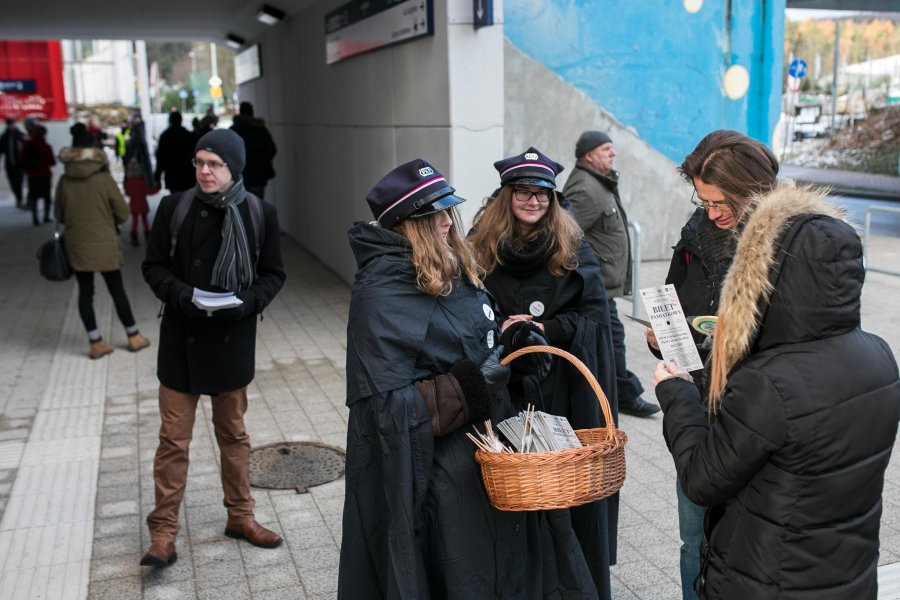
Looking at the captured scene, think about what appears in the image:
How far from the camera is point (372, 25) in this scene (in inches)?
349

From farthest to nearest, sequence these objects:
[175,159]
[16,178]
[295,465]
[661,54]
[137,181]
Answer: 1. [16,178]
2. [137,181]
3. [175,159]
4. [661,54]
5. [295,465]

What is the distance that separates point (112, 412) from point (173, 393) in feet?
8.36

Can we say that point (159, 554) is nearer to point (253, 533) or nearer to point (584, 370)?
point (253, 533)

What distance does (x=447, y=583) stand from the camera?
2752 mm

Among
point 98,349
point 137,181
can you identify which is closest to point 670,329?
point 98,349

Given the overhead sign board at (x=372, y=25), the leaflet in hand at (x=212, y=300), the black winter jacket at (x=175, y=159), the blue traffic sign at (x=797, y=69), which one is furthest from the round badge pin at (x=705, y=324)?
the blue traffic sign at (x=797, y=69)

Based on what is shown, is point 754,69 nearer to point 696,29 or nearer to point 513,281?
point 696,29

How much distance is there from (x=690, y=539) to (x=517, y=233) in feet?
4.63

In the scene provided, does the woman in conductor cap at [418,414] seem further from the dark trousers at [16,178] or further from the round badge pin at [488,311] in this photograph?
the dark trousers at [16,178]

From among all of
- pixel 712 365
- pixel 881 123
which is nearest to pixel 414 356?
pixel 712 365

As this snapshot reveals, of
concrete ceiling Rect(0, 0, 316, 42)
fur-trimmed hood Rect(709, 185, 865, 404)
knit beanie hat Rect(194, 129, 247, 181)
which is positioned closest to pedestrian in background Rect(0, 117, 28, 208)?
concrete ceiling Rect(0, 0, 316, 42)

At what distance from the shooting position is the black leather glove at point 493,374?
9.27 feet

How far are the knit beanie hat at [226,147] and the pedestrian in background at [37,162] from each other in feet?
45.1

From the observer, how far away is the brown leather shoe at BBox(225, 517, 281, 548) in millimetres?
4363
